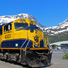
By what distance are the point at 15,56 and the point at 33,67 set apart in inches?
69.1

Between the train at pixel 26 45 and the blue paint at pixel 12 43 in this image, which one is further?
the blue paint at pixel 12 43

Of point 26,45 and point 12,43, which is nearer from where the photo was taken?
point 26,45

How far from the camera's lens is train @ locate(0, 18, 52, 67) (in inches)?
388

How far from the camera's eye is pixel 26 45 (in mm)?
10203

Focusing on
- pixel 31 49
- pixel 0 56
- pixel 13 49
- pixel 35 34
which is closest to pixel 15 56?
pixel 13 49

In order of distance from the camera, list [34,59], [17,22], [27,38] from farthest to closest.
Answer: [17,22] < [27,38] < [34,59]

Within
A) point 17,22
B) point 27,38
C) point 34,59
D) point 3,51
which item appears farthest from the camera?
point 3,51

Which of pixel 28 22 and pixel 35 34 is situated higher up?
pixel 28 22

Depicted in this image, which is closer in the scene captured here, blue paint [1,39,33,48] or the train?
the train

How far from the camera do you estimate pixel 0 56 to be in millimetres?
13570

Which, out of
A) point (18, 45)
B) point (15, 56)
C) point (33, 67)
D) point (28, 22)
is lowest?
point (33, 67)

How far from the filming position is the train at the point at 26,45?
9863 mm

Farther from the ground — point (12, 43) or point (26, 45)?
point (12, 43)

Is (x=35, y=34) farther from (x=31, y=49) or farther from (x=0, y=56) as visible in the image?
(x=0, y=56)
